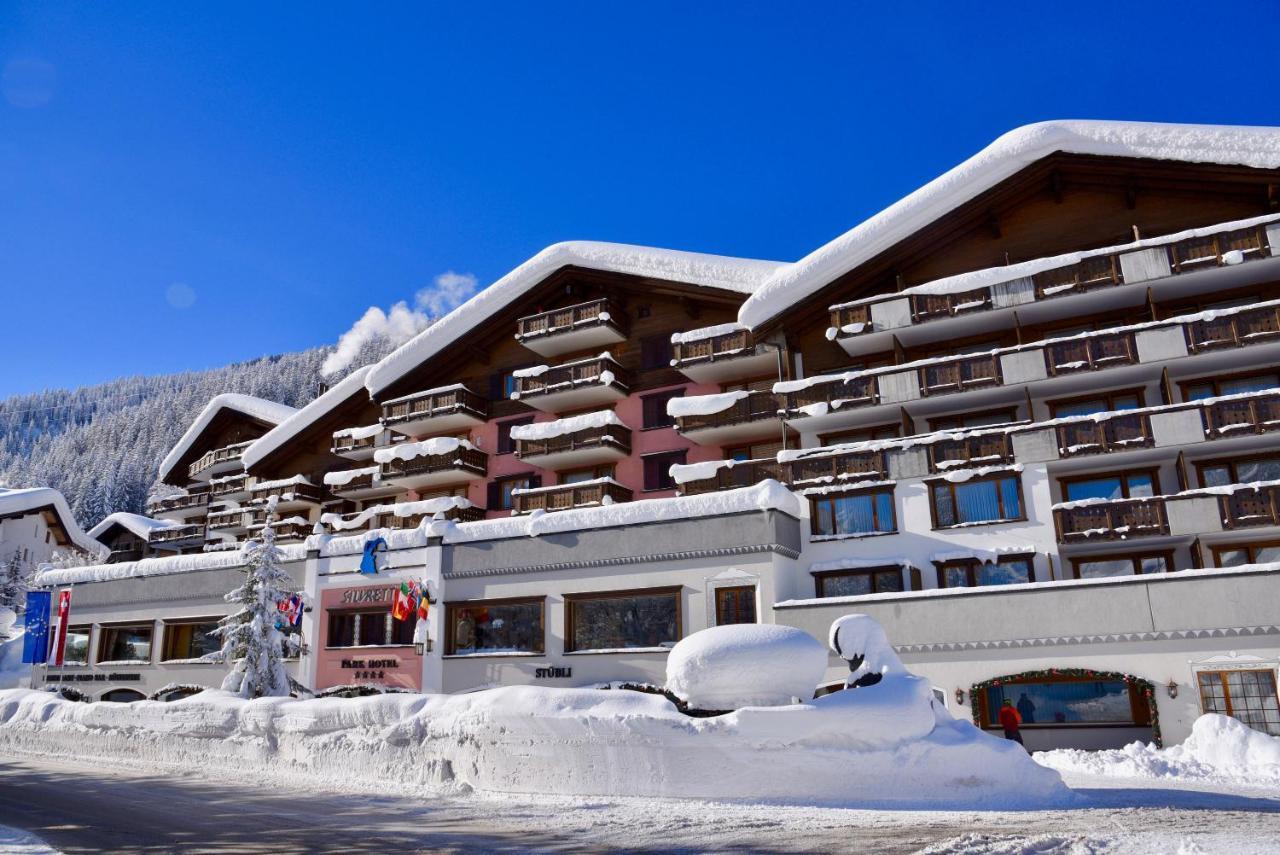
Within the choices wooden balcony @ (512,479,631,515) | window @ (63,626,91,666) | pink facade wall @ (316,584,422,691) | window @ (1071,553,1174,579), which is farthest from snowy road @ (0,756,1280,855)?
window @ (63,626,91,666)

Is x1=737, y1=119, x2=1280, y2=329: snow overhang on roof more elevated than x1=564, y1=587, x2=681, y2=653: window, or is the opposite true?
x1=737, y1=119, x2=1280, y2=329: snow overhang on roof

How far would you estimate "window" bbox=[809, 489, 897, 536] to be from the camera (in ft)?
92.7

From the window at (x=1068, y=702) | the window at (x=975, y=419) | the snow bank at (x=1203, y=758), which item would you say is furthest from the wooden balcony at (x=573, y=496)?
the snow bank at (x=1203, y=758)

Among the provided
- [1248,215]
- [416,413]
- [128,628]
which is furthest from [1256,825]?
[128,628]

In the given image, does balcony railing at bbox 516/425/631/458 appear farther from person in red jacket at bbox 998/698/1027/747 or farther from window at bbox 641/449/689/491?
person in red jacket at bbox 998/698/1027/747

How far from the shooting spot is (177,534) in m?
53.6

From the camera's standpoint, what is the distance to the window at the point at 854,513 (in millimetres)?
28266

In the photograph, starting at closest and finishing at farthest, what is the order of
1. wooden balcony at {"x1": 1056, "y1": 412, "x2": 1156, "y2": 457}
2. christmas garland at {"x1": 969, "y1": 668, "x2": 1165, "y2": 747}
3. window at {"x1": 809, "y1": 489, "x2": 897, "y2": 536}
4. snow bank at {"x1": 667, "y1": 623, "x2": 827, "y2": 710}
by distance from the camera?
snow bank at {"x1": 667, "y1": 623, "x2": 827, "y2": 710}, christmas garland at {"x1": 969, "y1": 668, "x2": 1165, "y2": 747}, wooden balcony at {"x1": 1056, "y1": 412, "x2": 1156, "y2": 457}, window at {"x1": 809, "y1": 489, "x2": 897, "y2": 536}

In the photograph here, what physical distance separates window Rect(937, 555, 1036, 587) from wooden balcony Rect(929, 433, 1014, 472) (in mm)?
2661

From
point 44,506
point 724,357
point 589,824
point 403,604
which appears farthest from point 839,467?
point 44,506

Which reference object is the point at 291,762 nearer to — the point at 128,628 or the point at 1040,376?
the point at 1040,376

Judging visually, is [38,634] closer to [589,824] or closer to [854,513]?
[854,513]

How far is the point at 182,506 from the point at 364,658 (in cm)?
2728

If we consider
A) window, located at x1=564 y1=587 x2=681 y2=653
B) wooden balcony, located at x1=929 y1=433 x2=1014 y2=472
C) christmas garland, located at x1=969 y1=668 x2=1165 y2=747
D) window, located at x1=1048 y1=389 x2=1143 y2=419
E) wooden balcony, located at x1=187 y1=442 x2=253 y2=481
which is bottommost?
christmas garland, located at x1=969 y1=668 x2=1165 y2=747
